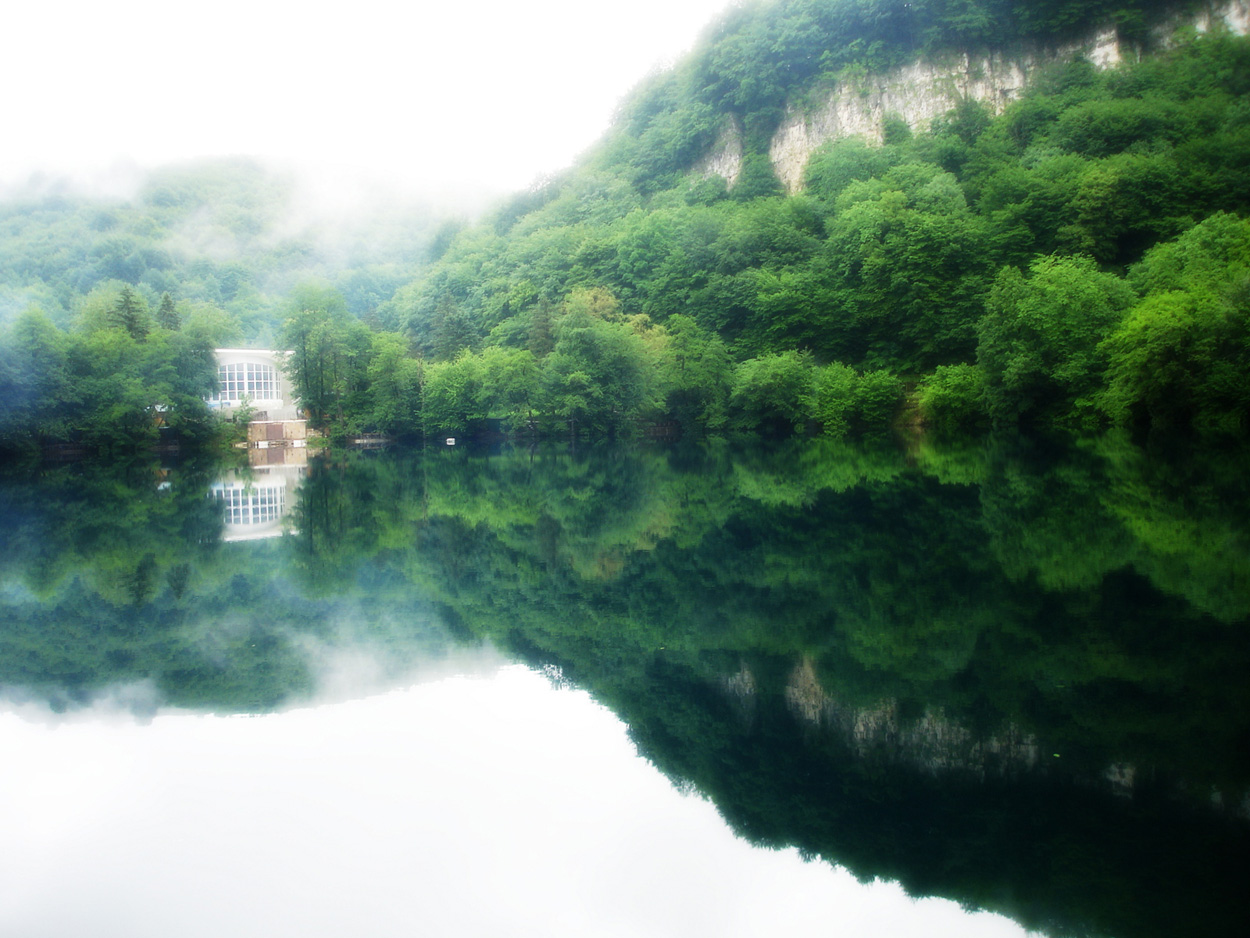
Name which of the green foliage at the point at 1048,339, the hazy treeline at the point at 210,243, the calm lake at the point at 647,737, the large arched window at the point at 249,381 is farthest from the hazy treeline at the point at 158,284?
the green foliage at the point at 1048,339

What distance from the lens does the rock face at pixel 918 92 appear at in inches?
2822

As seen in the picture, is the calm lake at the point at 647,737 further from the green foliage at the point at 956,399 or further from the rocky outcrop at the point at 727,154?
the rocky outcrop at the point at 727,154

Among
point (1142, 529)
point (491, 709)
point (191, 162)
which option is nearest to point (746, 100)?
point (1142, 529)

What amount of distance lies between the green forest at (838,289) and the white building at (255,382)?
5812 mm

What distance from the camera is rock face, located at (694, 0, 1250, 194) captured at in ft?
235

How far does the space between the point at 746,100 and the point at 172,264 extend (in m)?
86.4

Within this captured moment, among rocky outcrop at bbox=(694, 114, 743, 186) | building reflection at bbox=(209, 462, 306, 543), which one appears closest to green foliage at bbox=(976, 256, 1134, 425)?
building reflection at bbox=(209, 462, 306, 543)

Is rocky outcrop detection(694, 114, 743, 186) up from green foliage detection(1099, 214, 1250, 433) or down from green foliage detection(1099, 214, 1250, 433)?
up

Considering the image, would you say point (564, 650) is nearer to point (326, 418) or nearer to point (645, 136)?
point (326, 418)

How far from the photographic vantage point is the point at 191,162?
165750mm

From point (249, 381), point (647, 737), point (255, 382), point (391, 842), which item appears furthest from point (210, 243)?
point (391, 842)

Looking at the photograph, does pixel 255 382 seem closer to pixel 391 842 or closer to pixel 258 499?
pixel 258 499

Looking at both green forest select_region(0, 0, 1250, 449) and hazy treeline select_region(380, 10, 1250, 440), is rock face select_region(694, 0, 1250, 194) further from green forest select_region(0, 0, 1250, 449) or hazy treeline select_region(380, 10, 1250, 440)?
hazy treeline select_region(380, 10, 1250, 440)

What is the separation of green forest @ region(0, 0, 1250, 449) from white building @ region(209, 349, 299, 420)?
5812 millimetres
